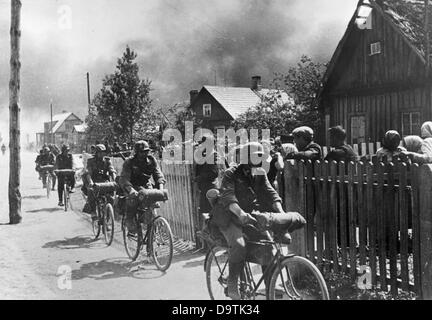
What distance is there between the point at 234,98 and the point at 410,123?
29.8m

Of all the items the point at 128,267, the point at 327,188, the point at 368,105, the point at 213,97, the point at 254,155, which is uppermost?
the point at 213,97

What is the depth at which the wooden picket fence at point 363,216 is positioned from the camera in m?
4.54

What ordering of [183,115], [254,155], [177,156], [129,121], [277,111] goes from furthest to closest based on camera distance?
[129,121] → [183,115] → [277,111] → [177,156] → [254,155]

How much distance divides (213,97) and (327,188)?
3941 cm

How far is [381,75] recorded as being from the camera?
1759 cm

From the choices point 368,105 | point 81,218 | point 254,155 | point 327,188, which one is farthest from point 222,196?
point 368,105

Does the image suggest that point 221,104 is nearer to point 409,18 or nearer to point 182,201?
point 409,18

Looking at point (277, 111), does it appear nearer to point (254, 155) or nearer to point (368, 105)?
point (368, 105)

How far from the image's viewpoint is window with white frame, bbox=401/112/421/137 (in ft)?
53.5

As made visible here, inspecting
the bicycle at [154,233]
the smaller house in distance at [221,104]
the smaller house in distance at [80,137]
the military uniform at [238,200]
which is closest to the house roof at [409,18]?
the bicycle at [154,233]

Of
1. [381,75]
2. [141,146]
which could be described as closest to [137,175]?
[141,146]

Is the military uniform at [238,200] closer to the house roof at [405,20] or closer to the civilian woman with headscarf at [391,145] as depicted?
the civilian woman with headscarf at [391,145]

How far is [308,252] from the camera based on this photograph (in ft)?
18.8

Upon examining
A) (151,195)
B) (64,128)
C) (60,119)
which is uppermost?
(60,119)
